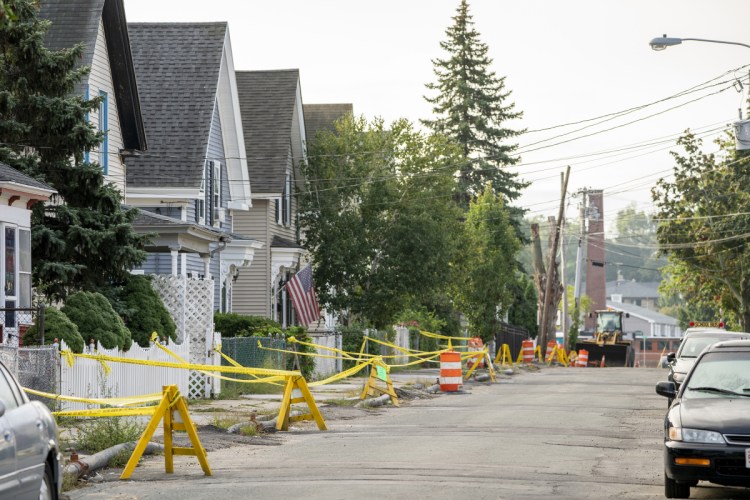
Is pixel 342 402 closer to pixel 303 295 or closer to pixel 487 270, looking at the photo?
pixel 303 295

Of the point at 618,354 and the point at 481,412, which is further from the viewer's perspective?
the point at 618,354

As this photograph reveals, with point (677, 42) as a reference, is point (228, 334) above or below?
below

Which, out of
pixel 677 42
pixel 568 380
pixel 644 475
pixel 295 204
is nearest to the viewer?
pixel 644 475

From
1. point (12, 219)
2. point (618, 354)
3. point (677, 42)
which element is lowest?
A: point (618, 354)

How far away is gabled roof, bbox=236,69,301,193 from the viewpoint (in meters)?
43.7

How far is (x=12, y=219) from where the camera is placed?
2216 cm

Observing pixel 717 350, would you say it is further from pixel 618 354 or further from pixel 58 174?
pixel 618 354

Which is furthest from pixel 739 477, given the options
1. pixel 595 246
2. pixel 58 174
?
pixel 595 246

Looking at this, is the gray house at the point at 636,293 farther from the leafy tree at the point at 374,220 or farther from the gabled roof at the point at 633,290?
the leafy tree at the point at 374,220

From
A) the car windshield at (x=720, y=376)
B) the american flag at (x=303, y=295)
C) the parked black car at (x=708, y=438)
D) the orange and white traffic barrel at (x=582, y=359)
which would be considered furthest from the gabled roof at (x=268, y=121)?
the parked black car at (x=708, y=438)

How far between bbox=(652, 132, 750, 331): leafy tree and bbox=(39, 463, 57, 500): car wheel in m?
50.3

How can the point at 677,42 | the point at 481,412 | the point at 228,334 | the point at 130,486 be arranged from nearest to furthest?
the point at 130,486 < the point at 481,412 < the point at 677,42 < the point at 228,334

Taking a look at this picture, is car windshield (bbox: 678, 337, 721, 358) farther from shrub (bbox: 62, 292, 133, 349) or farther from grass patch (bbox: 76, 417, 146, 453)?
grass patch (bbox: 76, 417, 146, 453)

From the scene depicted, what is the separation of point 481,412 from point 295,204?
23.5 metres
